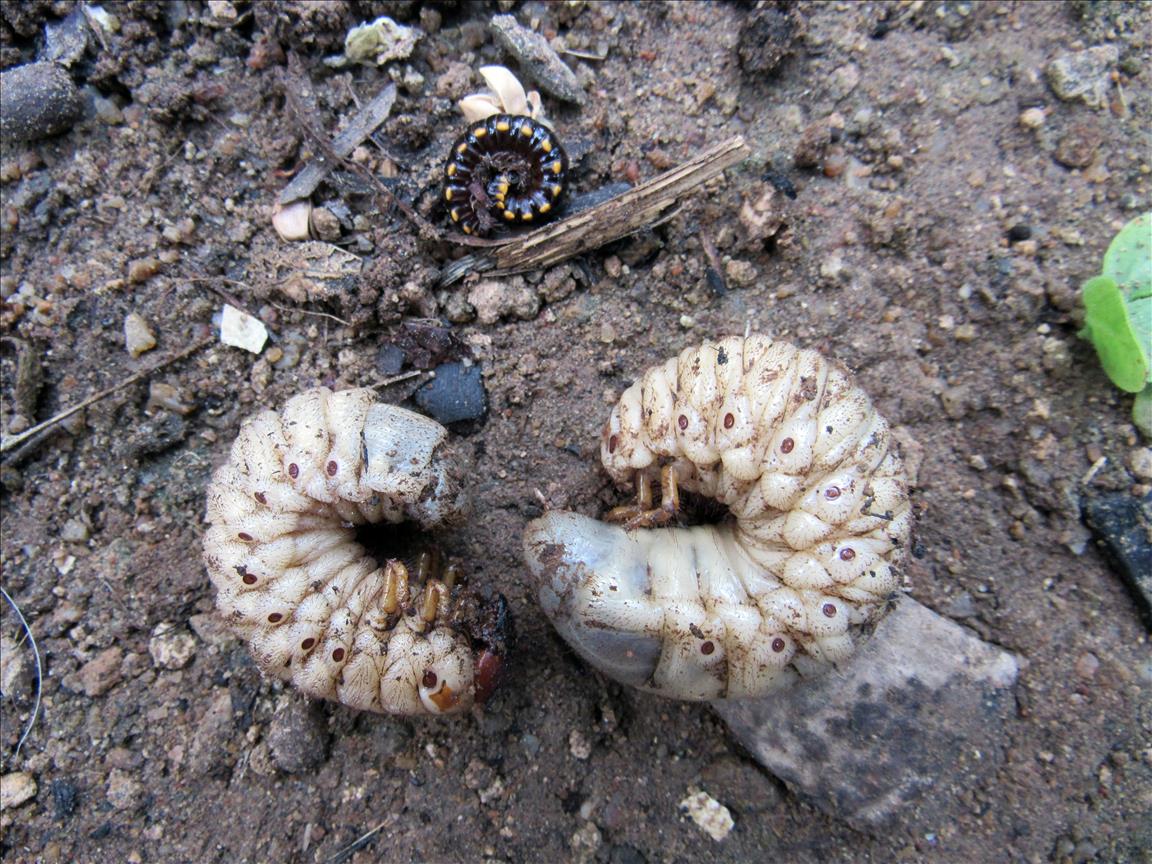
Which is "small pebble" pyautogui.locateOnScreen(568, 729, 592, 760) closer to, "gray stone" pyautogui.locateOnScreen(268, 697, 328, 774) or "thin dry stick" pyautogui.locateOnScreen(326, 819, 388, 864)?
"thin dry stick" pyautogui.locateOnScreen(326, 819, 388, 864)

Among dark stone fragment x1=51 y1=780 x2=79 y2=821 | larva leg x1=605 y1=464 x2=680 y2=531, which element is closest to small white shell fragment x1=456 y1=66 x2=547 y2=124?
larva leg x1=605 y1=464 x2=680 y2=531

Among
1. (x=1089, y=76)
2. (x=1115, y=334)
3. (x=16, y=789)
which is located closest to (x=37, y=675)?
(x=16, y=789)

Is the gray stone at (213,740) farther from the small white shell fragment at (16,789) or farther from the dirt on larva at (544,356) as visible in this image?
the small white shell fragment at (16,789)

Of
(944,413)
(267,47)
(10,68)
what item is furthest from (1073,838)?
(10,68)

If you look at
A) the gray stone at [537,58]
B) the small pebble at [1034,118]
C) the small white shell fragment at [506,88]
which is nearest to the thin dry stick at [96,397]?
the small white shell fragment at [506,88]

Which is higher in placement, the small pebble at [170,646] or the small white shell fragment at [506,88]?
the small white shell fragment at [506,88]

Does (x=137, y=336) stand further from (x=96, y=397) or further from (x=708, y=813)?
(x=708, y=813)
